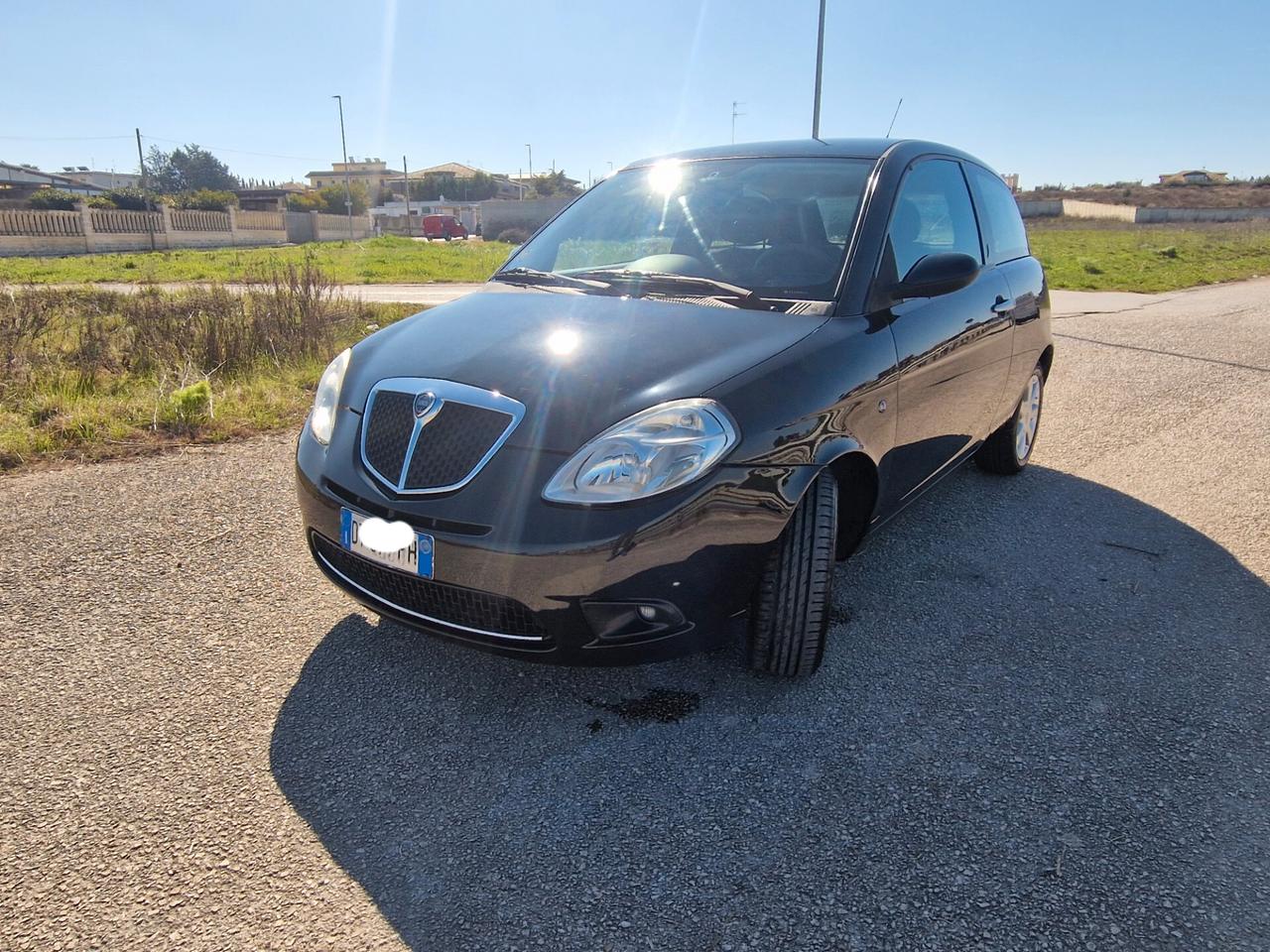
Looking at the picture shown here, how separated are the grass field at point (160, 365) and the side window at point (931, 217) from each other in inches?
166

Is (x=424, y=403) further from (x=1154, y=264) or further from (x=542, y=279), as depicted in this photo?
(x=1154, y=264)

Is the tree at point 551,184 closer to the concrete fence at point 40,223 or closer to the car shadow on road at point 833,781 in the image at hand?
the concrete fence at point 40,223

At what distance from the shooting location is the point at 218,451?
494 centimetres

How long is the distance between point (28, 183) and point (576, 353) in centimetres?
7738

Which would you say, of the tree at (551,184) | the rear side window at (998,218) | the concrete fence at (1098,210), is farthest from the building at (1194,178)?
the rear side window at (998,218)

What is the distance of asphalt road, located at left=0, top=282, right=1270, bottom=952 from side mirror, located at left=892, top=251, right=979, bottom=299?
3.74ft

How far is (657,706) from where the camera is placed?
7.93 feet

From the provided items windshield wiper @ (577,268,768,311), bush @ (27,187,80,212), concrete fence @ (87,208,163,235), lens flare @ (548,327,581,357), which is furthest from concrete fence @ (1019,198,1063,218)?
lens flare @ (548,327,581,357)

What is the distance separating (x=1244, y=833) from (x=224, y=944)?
2269 mm

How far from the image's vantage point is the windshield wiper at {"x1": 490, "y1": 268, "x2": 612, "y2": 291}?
303 centimetres

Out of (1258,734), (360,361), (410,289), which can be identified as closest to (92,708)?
(360,361)

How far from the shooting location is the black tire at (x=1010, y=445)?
435 centimetres

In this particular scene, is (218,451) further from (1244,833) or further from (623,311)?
(1244,833)

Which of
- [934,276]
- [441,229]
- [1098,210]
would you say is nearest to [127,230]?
[441,229]
